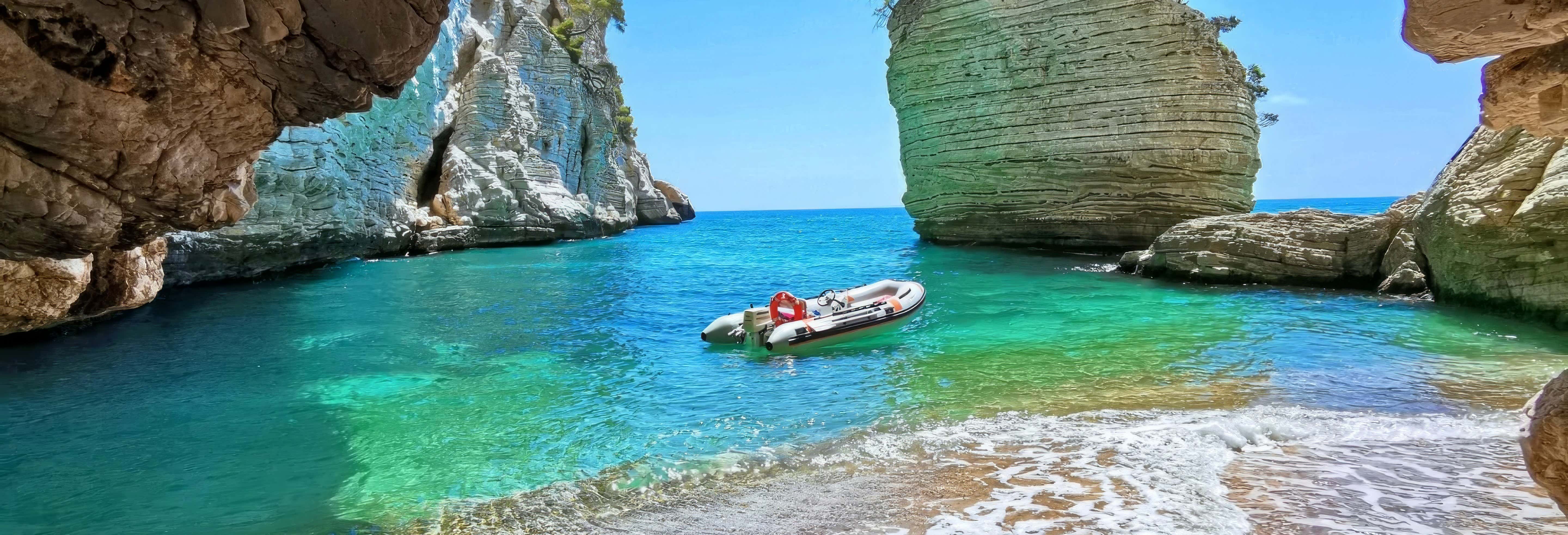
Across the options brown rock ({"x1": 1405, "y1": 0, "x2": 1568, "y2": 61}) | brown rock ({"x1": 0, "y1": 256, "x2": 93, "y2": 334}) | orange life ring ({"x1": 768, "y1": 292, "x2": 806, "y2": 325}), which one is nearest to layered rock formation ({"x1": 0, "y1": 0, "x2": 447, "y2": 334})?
brown rock ({"x1": 0, "y1": 256, "x2": 93, "y2": 334})

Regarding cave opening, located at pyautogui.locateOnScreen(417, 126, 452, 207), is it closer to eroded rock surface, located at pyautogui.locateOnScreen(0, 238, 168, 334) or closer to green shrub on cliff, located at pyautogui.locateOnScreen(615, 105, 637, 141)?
green shrub on cliff, located at pyautogui.locateOnScreen(615, 105, 637, 141)

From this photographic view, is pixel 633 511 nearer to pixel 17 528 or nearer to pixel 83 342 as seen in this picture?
pixel 17 528

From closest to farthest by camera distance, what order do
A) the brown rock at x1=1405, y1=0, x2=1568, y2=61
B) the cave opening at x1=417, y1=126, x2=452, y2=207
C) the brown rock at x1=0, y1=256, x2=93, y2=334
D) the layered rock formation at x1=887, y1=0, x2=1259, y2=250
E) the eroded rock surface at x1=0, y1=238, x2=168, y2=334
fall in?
the brown rock at x1=1405, y1=0, x2=1568, y2=61 → the brown rock at x1=0, y1=256, x2=93, y2=334 → the eroded rock surface at x1=0, y1=238, x2=168, y2=334 → the layered rock formation at x1=887, y1=0, x2=1259, y2=250 → the cave opening at x1=417, y1=126, x2=452, y2=207

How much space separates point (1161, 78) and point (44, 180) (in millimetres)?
20964

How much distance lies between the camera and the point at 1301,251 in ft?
49.9

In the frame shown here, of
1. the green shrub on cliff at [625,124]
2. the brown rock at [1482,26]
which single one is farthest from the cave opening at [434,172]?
the brown rock at [1482,26]

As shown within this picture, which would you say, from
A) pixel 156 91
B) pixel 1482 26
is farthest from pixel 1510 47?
pixel 156 91

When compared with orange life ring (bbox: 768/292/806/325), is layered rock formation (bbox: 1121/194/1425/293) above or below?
above

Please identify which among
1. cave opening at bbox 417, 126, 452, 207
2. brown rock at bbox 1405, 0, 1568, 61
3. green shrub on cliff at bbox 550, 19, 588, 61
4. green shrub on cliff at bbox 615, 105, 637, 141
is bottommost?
brown rock at bbox 1405, 0, 1568, 61

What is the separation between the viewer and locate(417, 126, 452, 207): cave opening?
29.2 meters

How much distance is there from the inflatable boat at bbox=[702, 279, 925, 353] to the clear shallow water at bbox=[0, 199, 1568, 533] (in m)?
0.26

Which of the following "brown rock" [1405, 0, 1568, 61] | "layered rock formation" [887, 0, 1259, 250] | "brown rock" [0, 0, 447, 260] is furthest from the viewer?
"layered rock formation" [887, 0, 1259, 250]

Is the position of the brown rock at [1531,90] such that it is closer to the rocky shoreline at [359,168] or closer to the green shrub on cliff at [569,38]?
the rocky shoreline at [359,168]

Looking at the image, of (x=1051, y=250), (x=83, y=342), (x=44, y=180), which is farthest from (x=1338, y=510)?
(x=1051, y=250)
